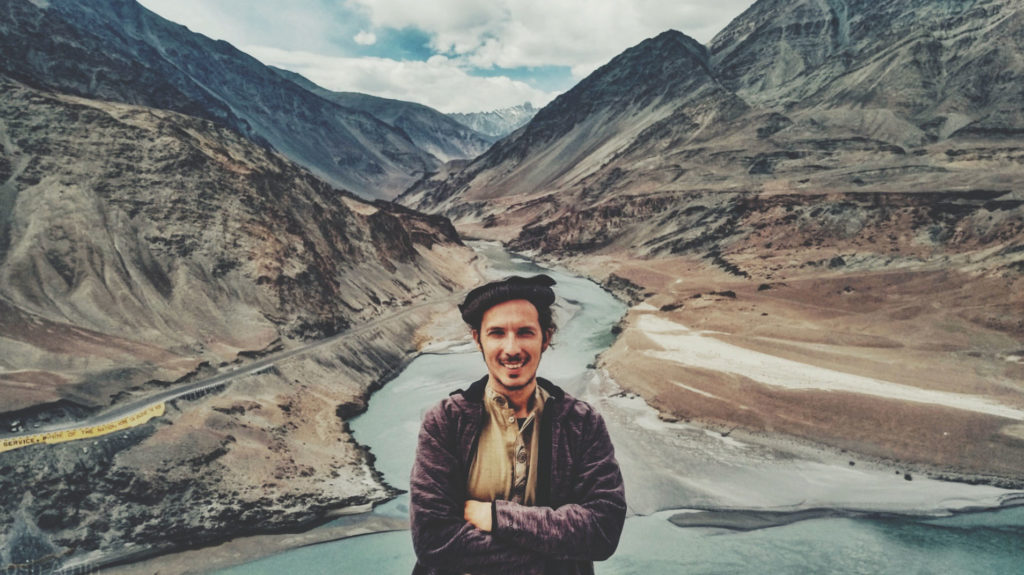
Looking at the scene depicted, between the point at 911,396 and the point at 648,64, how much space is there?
156 metres


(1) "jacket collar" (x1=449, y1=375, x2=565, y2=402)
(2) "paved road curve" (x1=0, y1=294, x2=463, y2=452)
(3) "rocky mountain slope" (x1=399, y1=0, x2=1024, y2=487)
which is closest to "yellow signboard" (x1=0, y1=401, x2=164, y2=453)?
(2) "paved road curve" (x1=0, y1=294, x2=463, y2=452)

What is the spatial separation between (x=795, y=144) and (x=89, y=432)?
100046mm

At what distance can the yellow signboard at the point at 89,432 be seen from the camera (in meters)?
19.2

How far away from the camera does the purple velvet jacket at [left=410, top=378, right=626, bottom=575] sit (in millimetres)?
3391

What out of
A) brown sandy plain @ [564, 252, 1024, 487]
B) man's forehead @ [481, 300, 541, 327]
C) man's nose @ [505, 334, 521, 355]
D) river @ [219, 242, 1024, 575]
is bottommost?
river @ [219, 242, 1024, 575]

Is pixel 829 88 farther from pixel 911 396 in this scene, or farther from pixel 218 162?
pixel 218 162

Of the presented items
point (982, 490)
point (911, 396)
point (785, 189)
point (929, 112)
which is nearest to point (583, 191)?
point (785, 189)

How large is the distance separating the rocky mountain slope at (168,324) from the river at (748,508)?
117 inches

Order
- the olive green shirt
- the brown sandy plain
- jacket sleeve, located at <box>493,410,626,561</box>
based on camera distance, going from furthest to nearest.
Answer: the brown sandy plain, the olive green shirt, jacket sleeve, located at <box>493,410,626,561</box>

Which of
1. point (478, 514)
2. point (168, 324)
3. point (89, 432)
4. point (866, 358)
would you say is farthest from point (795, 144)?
point (478, 514)

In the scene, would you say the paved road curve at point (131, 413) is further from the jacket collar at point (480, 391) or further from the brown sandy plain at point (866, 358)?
the jacket collar at point (480, 391)

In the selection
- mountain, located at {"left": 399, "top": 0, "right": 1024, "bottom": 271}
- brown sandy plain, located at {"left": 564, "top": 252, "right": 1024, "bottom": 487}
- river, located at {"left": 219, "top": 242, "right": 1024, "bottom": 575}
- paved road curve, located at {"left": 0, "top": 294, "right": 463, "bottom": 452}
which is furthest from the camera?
mountain, located at {"left": 399, "top": 0, "right": 1024, "bottom": 271}

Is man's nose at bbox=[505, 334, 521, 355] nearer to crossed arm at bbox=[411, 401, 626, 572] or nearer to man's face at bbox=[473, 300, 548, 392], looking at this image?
man's face at bbox=[473, 300, 548, 392]

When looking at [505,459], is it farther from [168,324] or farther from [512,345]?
[168,324]
